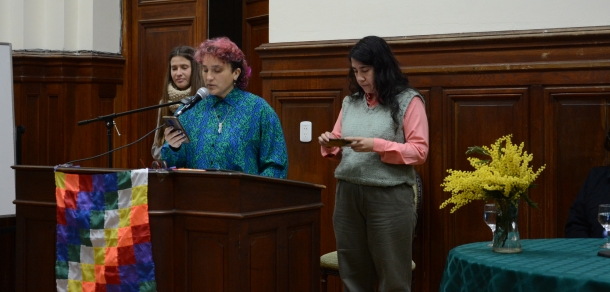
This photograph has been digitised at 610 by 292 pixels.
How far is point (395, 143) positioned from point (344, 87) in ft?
4.79

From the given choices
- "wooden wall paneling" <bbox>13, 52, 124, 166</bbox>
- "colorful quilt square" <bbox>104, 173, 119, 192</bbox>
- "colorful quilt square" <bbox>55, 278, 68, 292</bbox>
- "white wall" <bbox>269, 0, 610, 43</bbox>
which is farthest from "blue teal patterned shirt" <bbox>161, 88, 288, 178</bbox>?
"wooden wall paneling" <bbox>13, 52, 124, 166</bbox>

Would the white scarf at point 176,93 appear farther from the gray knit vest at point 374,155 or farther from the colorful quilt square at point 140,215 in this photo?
the colorful quilt square at point 140,215

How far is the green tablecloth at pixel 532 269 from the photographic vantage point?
7.61 feet

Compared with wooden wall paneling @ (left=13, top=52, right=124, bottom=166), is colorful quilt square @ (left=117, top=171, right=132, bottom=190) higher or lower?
lower

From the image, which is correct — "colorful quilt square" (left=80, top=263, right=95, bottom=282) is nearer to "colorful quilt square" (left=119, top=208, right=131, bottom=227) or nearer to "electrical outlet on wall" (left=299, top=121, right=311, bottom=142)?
"colorful quilt square" (left=119, top=208, right=131, bottom=227)

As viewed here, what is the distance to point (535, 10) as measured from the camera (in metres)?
4.42

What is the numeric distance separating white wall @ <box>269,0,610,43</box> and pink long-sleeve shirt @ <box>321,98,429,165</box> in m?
1.10

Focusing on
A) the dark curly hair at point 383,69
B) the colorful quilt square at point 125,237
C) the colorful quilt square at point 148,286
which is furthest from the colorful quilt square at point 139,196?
the dark curly hair at point 383,69

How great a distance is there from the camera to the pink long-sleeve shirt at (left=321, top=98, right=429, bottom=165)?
11.6 ft

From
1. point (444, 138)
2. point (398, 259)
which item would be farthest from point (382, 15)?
point (398, 259)

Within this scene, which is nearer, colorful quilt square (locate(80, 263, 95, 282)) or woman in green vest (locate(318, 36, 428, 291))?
colorful quilt square (locate(80, 263, 95, 282))

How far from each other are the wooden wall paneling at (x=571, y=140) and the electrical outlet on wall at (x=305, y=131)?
1.45m

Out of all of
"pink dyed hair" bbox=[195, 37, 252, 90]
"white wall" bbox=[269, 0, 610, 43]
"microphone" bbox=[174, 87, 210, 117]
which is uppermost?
"white wall" bbox=[269, 0, 610, 43]

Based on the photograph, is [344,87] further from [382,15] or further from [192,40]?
[192,40]
